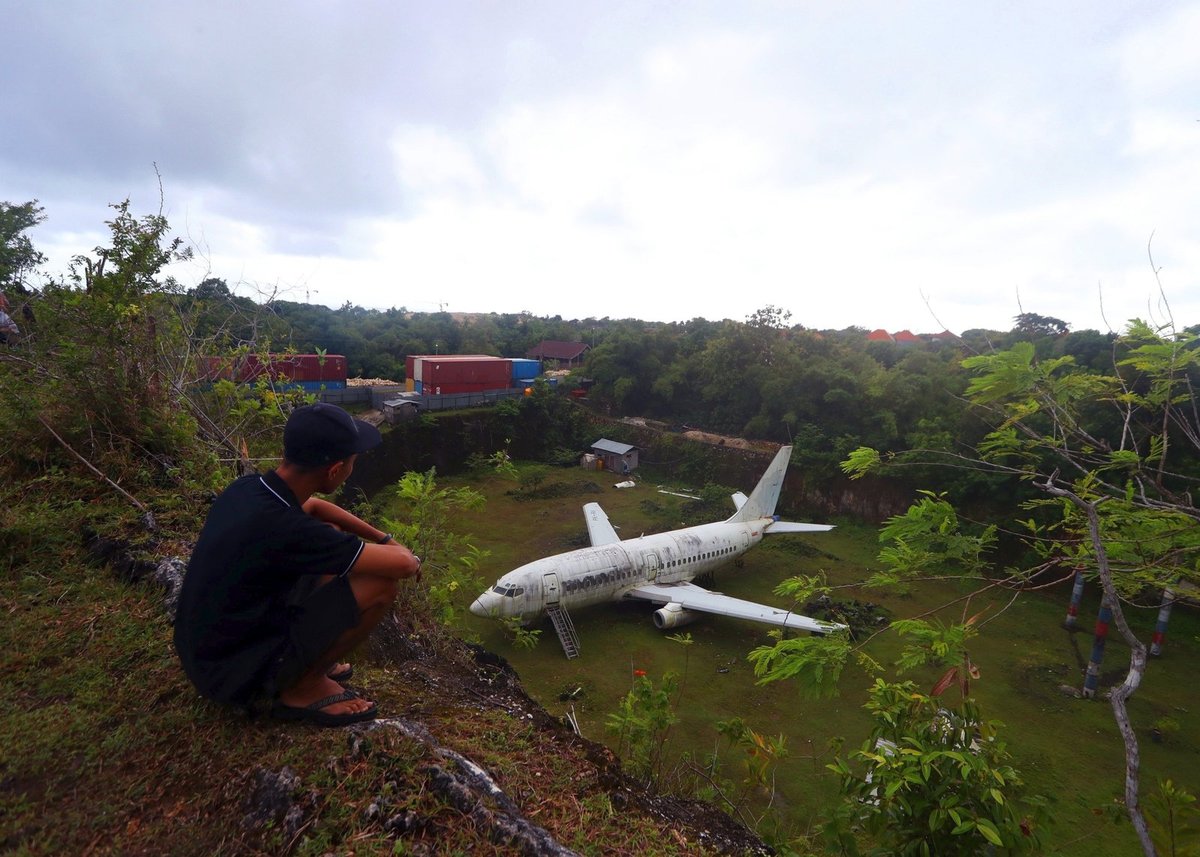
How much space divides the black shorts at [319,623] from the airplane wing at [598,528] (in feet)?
47.5

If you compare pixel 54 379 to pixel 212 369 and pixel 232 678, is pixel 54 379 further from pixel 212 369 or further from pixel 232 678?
pixel 232 678

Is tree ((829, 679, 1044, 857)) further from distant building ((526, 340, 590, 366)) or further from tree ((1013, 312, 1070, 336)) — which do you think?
tree ((1013, 312, 1070, 336))

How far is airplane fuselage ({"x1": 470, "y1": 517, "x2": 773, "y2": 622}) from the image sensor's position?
12.9m

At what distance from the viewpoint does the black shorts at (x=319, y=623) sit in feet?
8.68

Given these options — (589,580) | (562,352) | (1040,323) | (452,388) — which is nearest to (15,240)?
(452,388)

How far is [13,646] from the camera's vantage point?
363cm

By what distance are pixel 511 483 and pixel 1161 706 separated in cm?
2247

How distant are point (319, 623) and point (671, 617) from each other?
1233cm

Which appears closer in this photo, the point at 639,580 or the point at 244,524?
the point at 244,524

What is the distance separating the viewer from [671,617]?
1389 centimetres

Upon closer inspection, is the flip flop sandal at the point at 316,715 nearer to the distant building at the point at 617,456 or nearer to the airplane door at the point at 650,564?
the airplane door at the point at 650,564

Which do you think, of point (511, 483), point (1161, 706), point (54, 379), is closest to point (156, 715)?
point (54, 379)

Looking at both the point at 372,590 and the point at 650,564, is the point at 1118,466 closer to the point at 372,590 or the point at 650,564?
the point at 372,590

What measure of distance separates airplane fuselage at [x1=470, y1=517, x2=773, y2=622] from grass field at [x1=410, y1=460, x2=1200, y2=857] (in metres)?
0.92
